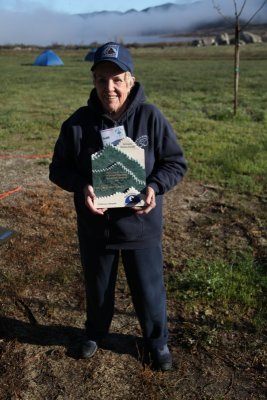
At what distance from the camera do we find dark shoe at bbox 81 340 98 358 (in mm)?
3125

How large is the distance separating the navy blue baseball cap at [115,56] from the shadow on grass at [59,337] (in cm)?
188

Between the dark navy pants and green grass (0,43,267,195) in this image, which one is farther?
green grass (0,43,267,195)

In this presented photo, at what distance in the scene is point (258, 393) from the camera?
9.36 ft

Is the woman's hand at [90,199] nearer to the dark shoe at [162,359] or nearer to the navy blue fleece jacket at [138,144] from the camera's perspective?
the navy blue fleece jacket at [138,144]

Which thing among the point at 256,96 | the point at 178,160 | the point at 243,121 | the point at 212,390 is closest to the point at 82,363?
the point at 212,390

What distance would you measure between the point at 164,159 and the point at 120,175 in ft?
0.98

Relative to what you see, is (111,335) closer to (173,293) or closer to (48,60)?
(173,293)

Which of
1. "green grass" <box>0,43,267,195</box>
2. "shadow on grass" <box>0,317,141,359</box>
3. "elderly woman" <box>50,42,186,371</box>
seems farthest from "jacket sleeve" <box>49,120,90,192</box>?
"green grass" <box>0,43,267,195</box>

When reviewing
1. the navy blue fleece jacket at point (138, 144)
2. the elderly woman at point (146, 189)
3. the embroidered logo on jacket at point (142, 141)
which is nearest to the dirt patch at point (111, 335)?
the elderly woman at point (146, 189)

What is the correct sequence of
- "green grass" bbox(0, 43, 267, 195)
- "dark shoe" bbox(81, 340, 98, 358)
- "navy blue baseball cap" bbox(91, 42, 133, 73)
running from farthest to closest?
"green grass" bbox(0, 43, 267, 195), "dark shoe" bbox(81, 340, 98, 358), "navy blue baseball cap" bbox(91, 42, 133, 73)

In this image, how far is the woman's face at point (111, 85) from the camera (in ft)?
7.99

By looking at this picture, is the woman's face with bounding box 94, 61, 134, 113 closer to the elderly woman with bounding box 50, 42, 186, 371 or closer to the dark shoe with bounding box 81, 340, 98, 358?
the elderly woman with bounding box 50, 42, 186, 371

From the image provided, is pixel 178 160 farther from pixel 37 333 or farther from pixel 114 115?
pixel 37 333

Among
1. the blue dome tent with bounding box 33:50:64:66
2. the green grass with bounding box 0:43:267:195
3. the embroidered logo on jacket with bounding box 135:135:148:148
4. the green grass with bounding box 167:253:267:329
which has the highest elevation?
the embroidered logo on jacket with bounding box 135:135:148:148
